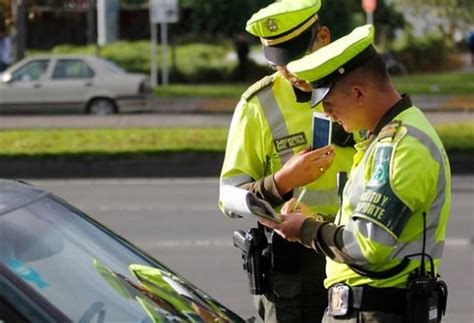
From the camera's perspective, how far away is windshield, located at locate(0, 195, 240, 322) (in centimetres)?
335

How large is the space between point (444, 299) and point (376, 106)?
612 millimetres

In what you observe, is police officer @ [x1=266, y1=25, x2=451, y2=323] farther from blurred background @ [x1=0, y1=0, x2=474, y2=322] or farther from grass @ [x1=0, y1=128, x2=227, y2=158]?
grass @ [x1=0, y1=128, x2=227, y2=158]

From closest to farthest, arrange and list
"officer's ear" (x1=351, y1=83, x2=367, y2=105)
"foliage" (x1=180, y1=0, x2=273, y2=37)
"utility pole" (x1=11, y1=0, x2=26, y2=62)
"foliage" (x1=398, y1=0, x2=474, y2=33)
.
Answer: "officer's ear" (x1=351, y1=83, x2=367, y2=105) < "utility pole" (x1=11, y1=0, x2=26, y2=62) < "foliage" (x1=180, y1=0, x2=273, y2=37) < "foliage" (x1=398, y1=0, x2=474, y2=33)

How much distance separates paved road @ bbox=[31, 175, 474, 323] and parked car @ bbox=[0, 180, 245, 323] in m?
4.15

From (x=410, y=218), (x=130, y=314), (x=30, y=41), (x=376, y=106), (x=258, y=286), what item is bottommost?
(x=30, y=41)

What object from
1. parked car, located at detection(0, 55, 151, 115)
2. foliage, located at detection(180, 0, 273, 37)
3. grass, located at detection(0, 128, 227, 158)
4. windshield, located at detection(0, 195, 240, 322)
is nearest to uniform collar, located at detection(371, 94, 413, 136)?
windshield, located at detection(0, 195, 240, 322)

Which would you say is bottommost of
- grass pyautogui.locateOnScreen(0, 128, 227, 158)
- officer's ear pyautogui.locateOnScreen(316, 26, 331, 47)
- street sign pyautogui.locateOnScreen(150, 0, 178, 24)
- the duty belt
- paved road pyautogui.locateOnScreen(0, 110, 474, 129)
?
paved road pyautogui.locateOnScreen(0, 110, 474, 129)

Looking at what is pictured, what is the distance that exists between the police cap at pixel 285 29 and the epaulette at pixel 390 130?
2.57ft

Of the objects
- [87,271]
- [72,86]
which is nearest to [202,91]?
[72,86]

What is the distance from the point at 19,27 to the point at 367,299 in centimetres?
2797

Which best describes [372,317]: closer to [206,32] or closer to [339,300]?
[339,300]

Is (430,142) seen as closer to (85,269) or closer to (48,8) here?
(85,269)

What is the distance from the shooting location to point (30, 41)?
43156 mm

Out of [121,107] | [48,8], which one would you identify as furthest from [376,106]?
[48,8]
